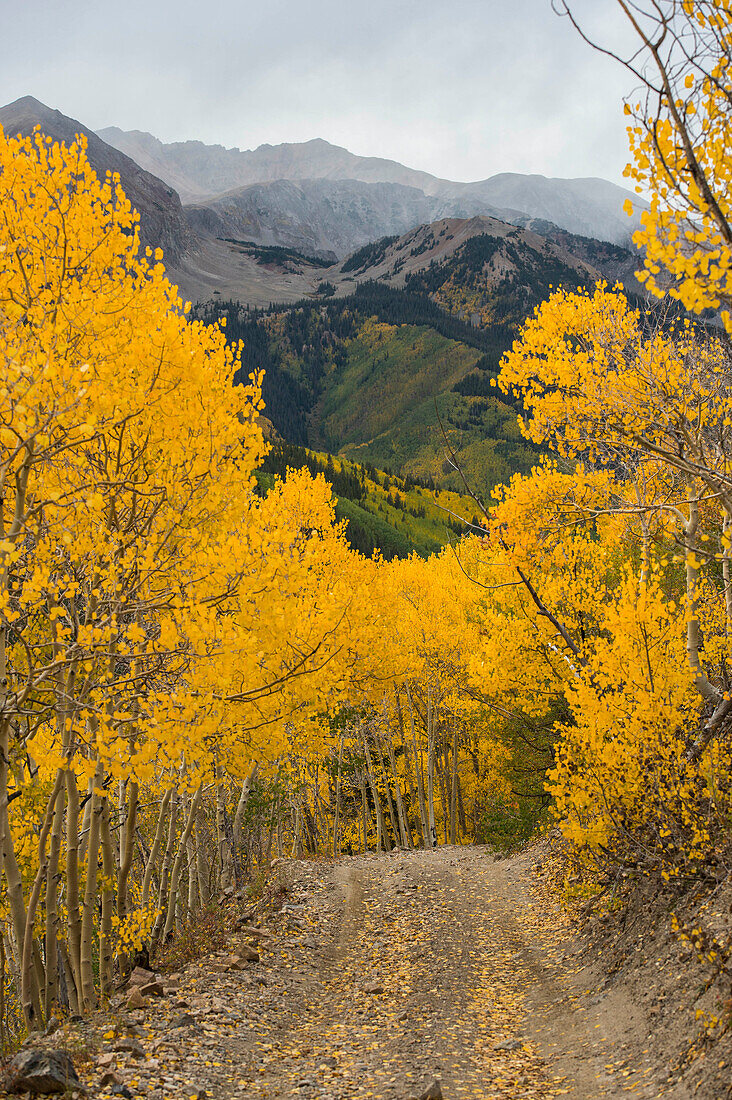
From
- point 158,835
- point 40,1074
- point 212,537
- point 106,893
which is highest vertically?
point 212,537

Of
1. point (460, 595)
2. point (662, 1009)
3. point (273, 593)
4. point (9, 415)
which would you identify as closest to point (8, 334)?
point (9, 415)

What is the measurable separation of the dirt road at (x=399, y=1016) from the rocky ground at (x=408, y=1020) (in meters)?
0.03

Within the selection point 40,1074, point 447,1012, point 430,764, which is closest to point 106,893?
point 40,1074

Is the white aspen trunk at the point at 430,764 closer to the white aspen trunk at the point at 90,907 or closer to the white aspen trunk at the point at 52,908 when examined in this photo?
the white aspen trunk at the point at 90,907

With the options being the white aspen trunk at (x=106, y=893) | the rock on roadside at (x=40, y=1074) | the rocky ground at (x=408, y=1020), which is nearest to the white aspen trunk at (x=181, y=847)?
the rocky ground at (x=408, y=1020)

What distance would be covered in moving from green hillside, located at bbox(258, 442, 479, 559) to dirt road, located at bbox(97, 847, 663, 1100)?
326 feet

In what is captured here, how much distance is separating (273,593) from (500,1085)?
4889 mm

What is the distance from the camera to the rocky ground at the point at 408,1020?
584cm

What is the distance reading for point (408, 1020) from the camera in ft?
25.8

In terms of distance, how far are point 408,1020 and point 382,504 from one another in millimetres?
143381

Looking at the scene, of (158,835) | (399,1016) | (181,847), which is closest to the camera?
(399,1016)

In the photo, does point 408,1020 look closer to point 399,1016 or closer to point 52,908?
point 399,1016

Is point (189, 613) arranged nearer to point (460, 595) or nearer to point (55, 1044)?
point (55, 1044)

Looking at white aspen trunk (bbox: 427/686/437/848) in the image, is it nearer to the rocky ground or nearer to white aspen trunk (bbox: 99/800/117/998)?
the rocky ground
